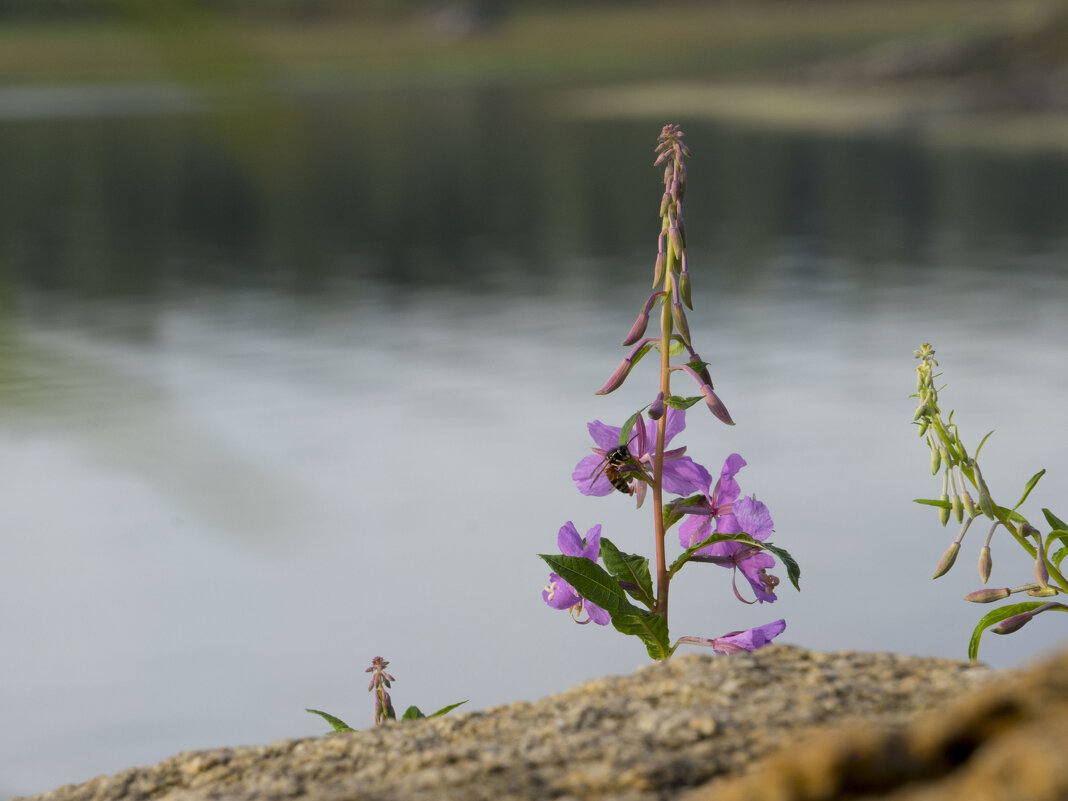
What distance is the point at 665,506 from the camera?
233 cm

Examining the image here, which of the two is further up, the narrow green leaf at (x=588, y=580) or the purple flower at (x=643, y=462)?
the purple flower at (x=643, y=462)

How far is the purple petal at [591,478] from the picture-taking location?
2.38 m

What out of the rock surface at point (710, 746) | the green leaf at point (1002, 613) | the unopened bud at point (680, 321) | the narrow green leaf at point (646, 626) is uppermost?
the unopened bud at point (680, 321)

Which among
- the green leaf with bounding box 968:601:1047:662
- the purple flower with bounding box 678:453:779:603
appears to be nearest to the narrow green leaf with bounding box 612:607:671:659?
the purple flower with bounding box 678:453:779:603

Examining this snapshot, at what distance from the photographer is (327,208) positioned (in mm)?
24094

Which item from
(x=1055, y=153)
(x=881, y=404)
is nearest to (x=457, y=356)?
(x=881, y=404)

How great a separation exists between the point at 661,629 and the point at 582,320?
10.6 m

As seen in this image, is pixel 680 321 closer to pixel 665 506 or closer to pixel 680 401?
pixel 680 401

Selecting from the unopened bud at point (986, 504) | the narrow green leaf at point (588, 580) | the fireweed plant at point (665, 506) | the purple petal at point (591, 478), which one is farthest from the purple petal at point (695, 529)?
the unopened bud at point (986, 504)

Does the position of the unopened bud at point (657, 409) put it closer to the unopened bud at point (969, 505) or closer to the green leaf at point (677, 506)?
the green leaf at point (677, 506)

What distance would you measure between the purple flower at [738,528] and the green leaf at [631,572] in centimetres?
9

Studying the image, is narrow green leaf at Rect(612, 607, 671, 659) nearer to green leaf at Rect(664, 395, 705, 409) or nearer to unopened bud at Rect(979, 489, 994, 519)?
green leaf at Rect(664, 395, 705, 409)

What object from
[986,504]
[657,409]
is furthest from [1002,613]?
[657,409]

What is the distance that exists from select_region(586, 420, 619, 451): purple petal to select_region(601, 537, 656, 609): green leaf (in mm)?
178
